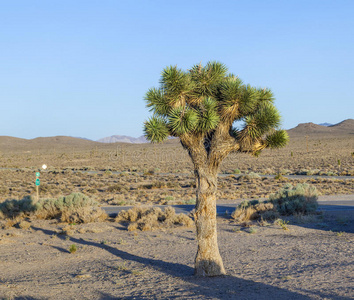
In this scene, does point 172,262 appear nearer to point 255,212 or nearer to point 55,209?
point 255,212

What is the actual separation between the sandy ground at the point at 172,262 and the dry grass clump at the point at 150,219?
0.59m

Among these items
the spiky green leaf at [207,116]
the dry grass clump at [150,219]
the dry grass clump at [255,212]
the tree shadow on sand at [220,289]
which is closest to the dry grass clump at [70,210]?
the dry grass clump at [150,219]

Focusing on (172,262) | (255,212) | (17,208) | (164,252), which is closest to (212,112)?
(172,262)

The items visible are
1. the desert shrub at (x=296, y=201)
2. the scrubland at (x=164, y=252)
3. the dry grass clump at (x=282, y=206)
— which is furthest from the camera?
the desert shrub at (x=296, y=201)

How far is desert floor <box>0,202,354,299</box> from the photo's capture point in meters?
8.49

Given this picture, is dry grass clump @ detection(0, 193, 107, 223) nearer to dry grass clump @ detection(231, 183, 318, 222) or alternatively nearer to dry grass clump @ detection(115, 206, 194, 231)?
dry grass clump @ detection(115, 206, 194, 231)

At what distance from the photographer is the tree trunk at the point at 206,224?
930cm

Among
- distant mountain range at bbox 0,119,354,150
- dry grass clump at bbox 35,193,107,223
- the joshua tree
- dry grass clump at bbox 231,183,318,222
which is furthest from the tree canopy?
distant mountain range at bbox 0,119,354,150

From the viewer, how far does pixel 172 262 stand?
11.3 metres

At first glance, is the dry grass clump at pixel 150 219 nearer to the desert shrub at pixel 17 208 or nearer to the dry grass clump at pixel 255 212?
the dry grass clump at pixel 255 212

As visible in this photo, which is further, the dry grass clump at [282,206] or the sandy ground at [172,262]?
the dry grass clump at [282,206]

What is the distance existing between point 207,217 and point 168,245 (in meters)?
4.41

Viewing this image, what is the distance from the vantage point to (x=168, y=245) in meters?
13.4

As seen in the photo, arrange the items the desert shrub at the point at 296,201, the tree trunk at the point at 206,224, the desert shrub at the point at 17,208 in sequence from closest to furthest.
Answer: the tree trunk at the point at 206,224 → the desert shrub at the point at 296,201 → the desert shrub at the point at 17,208
